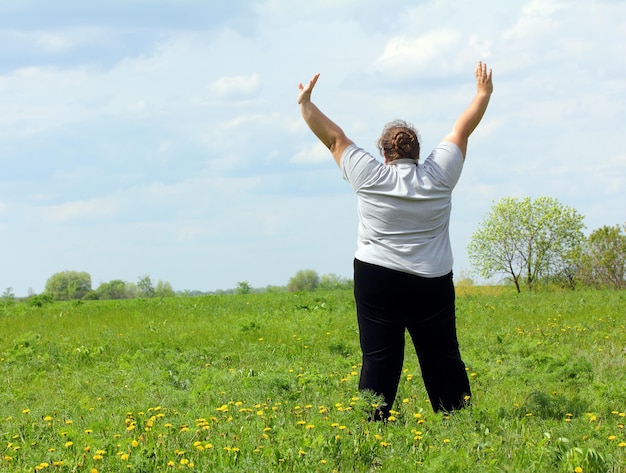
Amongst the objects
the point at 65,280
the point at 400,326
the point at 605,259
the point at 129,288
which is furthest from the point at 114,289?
the point at 400,326

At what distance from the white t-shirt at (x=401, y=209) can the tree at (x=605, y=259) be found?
1122 inches

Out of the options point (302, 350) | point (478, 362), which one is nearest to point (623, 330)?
point (478, 362)

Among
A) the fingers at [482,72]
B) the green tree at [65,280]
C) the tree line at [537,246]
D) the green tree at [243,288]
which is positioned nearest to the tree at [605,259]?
the tree line at [537,246]

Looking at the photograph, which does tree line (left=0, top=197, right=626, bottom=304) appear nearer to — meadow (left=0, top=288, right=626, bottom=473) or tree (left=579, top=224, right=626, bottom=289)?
tree (left=579, top=224, right=626, bottom=289)

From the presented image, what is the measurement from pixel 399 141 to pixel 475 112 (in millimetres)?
805

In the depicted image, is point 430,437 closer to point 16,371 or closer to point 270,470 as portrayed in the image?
point 270,470

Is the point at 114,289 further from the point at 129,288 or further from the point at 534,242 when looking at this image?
the point at 534,242

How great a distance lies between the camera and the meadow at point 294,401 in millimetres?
4848

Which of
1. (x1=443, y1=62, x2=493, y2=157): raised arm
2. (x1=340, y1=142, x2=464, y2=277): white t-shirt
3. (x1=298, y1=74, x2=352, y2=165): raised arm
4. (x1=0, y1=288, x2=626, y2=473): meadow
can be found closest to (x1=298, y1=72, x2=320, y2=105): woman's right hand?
(x1=298, y1=74, x2=352, y2=165): raised arm

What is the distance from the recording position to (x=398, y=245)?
5.56 meters

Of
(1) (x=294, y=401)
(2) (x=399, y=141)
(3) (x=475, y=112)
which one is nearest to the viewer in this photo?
(2) (x=399, y=141)

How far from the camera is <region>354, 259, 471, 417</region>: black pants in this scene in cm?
559

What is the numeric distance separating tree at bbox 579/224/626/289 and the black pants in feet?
92.3

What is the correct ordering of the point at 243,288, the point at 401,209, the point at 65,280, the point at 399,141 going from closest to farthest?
1. the point at 401,209
2. the point at 399,141
3. the point at 243,288
4. the point at 65,280
